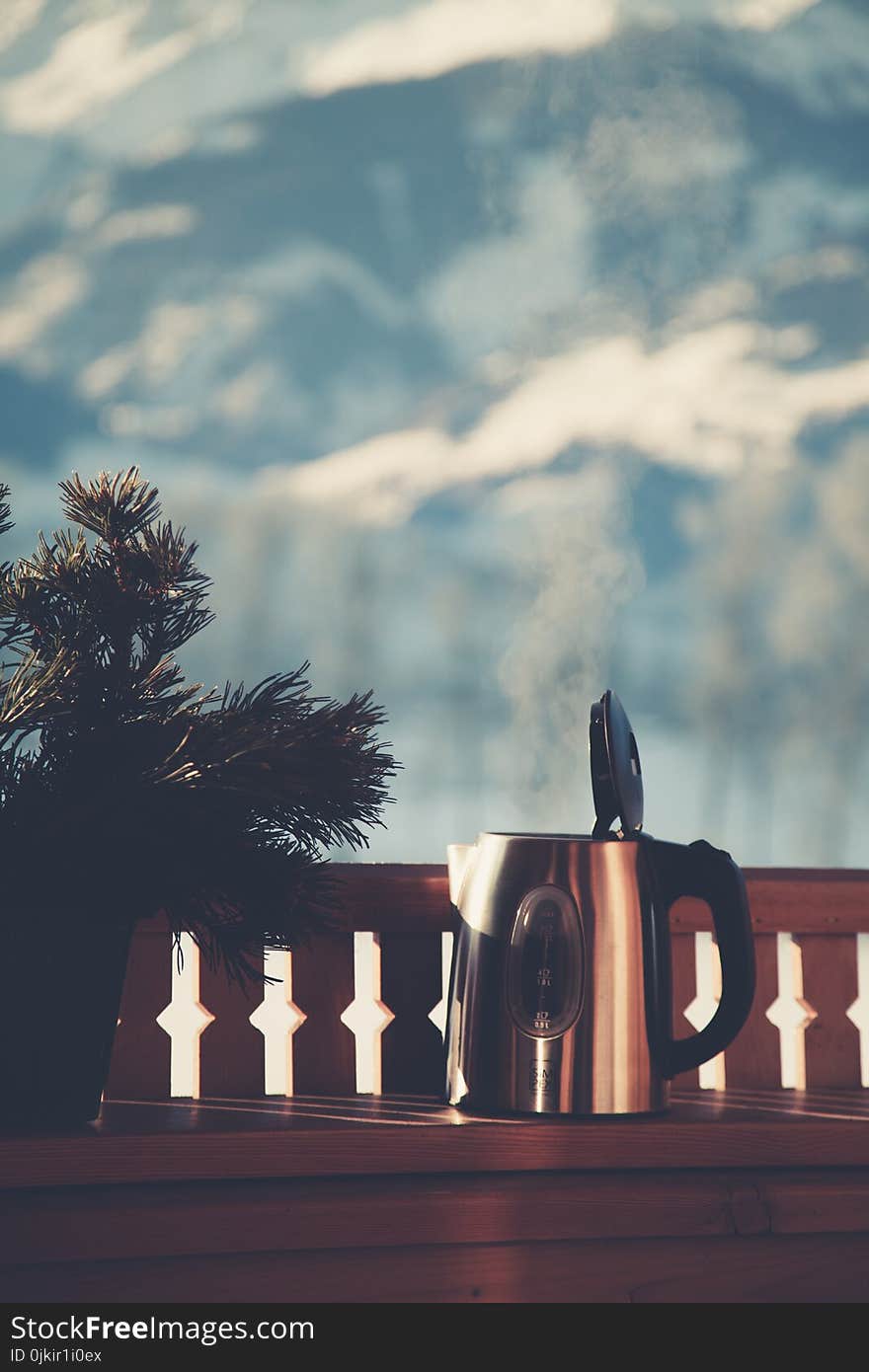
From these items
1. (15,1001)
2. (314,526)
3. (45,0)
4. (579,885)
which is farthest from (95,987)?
(45,0)

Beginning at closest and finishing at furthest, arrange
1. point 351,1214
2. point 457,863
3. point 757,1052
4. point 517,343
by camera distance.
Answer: point 351,1214
point 457,863
point 757,1052
point 517,343

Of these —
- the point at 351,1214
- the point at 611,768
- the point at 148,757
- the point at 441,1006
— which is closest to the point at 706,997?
the point at 441,1006

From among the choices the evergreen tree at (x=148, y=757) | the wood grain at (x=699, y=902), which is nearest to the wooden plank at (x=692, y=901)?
the wood grain at (x=699, y=902)

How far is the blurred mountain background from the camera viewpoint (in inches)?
75.5

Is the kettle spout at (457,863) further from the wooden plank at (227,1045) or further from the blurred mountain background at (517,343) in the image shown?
the blurred mountain background at (517,343)

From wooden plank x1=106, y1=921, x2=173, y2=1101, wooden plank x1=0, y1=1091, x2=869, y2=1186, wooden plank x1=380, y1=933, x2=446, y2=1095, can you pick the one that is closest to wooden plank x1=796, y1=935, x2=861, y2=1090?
wooden plank x1=0, y1=1091, x2=869, y2=1186

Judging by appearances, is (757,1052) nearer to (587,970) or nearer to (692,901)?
(692,901)

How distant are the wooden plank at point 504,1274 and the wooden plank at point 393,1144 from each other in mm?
52

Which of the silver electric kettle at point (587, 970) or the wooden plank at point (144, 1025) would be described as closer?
the silver electric kettle at point (587, 970)

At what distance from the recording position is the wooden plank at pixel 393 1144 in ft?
2.30

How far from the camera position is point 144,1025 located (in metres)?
0.96

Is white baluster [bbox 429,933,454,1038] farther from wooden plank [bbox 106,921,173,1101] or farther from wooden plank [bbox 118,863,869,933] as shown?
wooden plank [bbox 106,921,173,1101]

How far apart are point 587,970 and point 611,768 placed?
14 cm

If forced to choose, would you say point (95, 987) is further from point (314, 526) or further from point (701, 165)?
point (701, 165)
